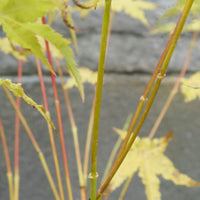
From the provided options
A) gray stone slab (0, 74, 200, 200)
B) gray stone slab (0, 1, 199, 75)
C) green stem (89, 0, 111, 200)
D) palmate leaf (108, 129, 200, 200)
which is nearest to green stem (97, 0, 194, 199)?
green stem (89, 0, 111, 200)

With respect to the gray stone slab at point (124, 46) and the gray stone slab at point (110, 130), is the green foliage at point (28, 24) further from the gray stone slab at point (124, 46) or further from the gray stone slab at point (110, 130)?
the gray stone slab at point (124, 46)

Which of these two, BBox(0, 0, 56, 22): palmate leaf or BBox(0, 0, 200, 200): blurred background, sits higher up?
BBox(0, 0, 200, 200): blurred background

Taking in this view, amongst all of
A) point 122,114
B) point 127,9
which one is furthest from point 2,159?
point 127,9

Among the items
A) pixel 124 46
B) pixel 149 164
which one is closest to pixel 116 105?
pixel 124 46

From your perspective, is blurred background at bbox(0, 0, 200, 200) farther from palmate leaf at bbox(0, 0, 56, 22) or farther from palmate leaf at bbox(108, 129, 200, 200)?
palmate leaf at bbox(0, 0, 56, 22)

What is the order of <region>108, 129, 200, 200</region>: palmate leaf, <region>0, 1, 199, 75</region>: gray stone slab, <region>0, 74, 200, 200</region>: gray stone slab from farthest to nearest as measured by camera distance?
<region>0, 1, 199, 75</region>: gray stone slab
<region>0, 74, 200, 200</region>: gray stone slab
<region>108, 129, 200, 200</region>: palmate leaf

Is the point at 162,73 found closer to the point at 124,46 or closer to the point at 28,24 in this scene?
the point at 28,24

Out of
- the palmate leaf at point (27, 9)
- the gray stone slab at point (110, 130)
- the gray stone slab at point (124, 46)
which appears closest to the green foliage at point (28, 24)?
the palmate leaf at point (27, 9)

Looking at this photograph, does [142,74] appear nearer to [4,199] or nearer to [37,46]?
[4,199]
